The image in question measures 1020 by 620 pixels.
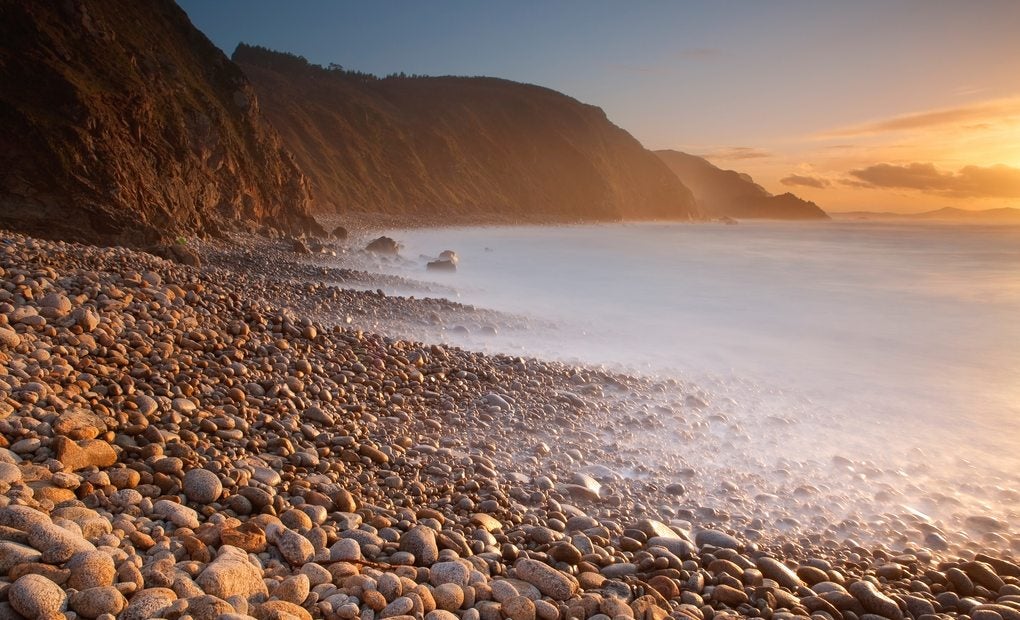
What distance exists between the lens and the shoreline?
285cm

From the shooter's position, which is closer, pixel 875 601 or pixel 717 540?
pixel 875 601

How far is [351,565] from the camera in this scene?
122 inches

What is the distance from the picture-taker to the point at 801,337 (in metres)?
14.0

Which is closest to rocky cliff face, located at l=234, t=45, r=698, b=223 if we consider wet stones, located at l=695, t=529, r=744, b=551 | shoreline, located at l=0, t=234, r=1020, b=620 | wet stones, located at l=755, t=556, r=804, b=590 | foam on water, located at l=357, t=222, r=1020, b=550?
foam on water, located at l=357, t=222, r=1020, b=550

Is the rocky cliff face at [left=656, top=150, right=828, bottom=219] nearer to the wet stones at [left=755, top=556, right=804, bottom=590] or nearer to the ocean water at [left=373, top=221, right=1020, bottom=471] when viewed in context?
the ocean water at [left=373, top=221, right=1020, bottom=471]

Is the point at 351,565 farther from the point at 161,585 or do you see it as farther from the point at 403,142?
the point at 403,142

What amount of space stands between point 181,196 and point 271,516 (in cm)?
1533

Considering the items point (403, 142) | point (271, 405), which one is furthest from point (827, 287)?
point (403, 142)

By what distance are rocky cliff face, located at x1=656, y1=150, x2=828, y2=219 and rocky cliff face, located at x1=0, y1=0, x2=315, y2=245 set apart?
144 m

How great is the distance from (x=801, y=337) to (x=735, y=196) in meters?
154

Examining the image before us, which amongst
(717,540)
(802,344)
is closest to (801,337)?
(802,344)

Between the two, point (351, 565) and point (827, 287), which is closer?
point (351, 565)

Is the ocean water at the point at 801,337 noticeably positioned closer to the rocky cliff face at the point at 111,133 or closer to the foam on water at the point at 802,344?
the foam on water at the point at 802,344

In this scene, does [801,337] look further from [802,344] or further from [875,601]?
[875,601]
